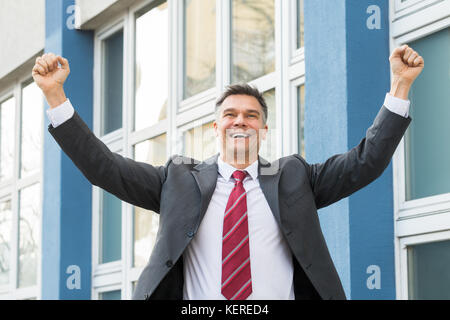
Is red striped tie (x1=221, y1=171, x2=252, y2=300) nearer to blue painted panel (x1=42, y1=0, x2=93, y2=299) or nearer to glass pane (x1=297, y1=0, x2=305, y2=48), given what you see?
glass pane (x1=297, y1=0, x2=305, y2=48)

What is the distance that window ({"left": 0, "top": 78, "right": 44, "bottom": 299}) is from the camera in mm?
10164

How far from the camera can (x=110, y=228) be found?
874 centimetres

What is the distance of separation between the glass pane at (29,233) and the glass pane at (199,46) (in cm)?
324

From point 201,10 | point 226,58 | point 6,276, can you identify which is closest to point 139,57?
point 201,10

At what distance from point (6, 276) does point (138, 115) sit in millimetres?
A: 3739

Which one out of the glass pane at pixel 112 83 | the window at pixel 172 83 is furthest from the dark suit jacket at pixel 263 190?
the glass pane at pixel 112 83

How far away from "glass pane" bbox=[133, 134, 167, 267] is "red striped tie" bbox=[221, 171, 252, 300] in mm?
4734

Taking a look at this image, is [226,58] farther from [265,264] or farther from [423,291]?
[265,264]

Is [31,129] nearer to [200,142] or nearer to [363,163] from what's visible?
[200,142]

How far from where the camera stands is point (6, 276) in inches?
430

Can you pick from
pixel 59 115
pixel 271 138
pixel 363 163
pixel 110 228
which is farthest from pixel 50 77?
pixel 110 228

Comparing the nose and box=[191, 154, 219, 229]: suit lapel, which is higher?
the nose

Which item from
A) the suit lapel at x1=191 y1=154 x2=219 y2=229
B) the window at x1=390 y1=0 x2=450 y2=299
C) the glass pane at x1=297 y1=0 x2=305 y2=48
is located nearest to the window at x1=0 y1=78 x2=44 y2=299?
the glass pane at x1=297 y1=0 x2=305 y2=48

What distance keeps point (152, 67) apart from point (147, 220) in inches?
57.5
